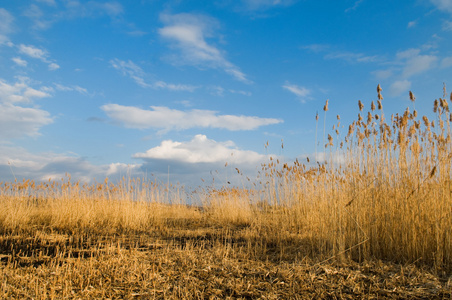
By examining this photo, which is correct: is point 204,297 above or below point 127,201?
below

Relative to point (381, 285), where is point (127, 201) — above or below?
above

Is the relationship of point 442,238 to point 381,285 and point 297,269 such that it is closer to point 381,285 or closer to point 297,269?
point 381,285

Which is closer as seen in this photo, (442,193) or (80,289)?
(80,289)

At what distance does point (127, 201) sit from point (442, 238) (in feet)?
20.8

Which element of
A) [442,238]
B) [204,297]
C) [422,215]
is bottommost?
[204,297]

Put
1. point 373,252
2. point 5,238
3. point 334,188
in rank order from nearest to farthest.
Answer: point 373,252, point 334,188, point 5,238

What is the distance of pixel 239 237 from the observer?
5285mm

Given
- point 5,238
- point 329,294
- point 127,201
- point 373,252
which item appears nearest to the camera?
point 329,294

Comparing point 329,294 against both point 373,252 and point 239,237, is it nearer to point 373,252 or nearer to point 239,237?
point 373,252

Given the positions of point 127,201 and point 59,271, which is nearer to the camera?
point 59,271

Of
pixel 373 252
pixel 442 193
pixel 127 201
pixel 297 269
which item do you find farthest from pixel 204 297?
pixel 127 201

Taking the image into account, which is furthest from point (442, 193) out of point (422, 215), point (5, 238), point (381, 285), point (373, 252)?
point (5, 238)

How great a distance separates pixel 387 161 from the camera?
12.1ft

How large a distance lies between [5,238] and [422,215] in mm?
5916
